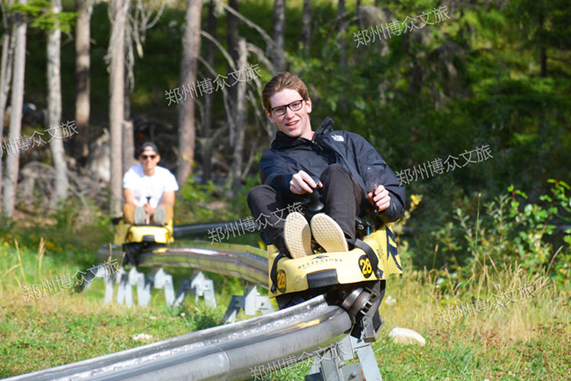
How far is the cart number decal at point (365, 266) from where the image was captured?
11.2 ft

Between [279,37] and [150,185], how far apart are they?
8614mm

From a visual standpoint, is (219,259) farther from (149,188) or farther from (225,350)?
(225,350)

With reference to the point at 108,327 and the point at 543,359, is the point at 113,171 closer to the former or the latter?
the point at 108,327

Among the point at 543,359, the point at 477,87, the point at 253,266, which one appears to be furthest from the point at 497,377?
the point at 477,87

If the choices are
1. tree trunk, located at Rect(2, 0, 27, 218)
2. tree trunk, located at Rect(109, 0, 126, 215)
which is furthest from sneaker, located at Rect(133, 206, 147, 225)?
tree trunk, located at Rect(109, 0, 126, 215)

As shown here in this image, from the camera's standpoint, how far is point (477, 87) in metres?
13.0

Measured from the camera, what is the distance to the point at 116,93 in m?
15.6

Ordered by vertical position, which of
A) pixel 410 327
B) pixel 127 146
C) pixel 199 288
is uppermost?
pixel 127 146

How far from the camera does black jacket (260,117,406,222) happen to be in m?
3.97

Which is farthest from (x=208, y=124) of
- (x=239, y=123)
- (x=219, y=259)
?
(x=219, y=259)

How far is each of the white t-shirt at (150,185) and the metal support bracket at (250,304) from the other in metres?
2.89

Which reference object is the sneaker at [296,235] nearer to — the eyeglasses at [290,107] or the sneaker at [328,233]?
the sneaker at [328,233]

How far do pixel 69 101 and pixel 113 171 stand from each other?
41.2 ft

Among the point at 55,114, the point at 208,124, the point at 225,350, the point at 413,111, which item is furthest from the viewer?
the point at 208,124
